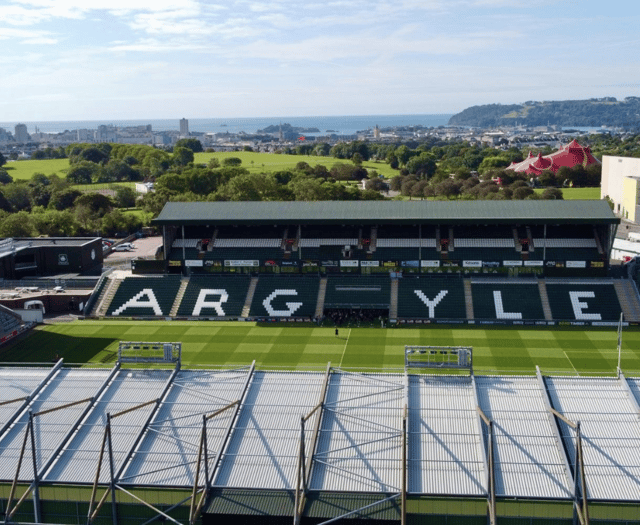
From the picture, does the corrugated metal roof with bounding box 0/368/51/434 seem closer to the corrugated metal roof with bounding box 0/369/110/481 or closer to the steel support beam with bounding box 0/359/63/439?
the steel support beam with bounding box 0/359/63/439

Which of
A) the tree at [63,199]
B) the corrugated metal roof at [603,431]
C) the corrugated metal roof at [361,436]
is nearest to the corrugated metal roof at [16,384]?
the corrugated metal roof at [361,436]

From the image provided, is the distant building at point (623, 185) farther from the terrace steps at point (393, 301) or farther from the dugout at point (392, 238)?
the terrace steps at point (393, 301)

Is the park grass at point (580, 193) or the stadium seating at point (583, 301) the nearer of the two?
the stadium seating at point (583, 301)

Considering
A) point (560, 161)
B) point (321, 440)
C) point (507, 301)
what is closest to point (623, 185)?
point (560, 161)

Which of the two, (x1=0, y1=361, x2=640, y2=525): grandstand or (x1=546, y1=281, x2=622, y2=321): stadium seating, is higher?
(x1=0, y1=361, x2=640, y2=525): grandstand

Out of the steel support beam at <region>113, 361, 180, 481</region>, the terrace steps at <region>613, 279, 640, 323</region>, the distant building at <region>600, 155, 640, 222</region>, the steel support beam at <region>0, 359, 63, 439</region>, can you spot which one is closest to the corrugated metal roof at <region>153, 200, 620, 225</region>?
the terrace steps at <region>613, 279, 640, 323</region>
